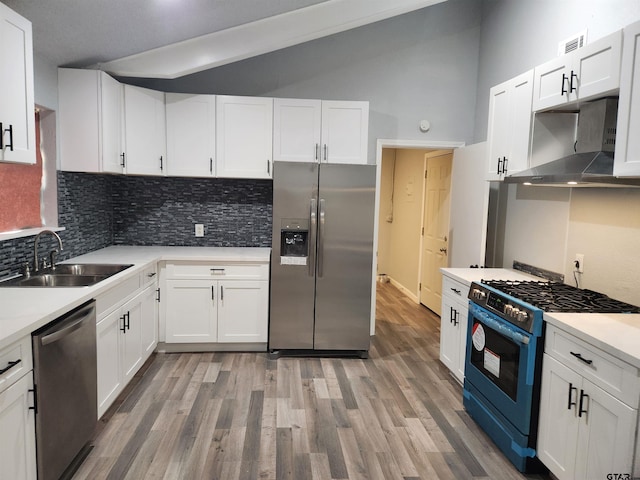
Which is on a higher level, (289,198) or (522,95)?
(522,95)

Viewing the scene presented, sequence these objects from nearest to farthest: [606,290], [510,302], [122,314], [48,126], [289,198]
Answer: [510,302], [606,290], [122,314], [48,126], [289,198]

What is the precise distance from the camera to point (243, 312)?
13.2ft

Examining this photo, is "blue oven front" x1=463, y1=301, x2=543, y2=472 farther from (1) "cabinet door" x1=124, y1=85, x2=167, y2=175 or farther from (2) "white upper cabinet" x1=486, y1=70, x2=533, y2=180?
(1) "cabinet door" x1=124, y1=85, x2=167, y2=175

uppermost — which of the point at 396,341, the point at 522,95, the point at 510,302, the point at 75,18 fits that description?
the point at 75,18

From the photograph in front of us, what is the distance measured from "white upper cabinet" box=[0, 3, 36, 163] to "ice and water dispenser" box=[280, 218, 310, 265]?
6.57ft

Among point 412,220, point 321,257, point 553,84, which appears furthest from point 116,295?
point 412,220

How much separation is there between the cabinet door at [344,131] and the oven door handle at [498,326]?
1.82 metres

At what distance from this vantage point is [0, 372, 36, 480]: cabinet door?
1697mm

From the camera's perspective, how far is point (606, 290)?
2744mm

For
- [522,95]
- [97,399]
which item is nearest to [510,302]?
[522,95]

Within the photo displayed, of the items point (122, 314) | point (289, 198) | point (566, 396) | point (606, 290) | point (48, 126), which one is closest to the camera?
point (566, 396)

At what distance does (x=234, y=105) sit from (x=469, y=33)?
247cm

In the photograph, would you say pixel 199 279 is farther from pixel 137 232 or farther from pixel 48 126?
pixel 48 126

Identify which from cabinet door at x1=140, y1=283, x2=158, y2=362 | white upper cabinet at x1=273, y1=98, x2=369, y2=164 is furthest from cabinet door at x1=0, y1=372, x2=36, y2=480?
white upper cabinet at x1=273, y1=98, x2=369, y2=164
